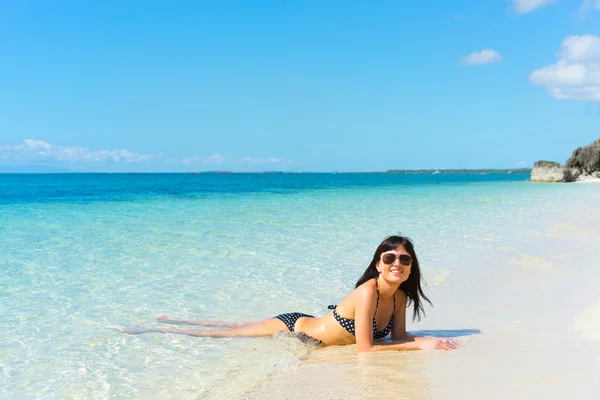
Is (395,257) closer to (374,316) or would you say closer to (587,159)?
(374,316)

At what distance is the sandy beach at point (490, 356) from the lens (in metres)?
3.70

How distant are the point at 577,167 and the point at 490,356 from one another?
79099 millimetres

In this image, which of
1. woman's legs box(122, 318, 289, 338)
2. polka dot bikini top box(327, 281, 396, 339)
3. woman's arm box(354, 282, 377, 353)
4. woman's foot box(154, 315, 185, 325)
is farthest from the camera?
woman's foot box(154, 315, 185, 325)

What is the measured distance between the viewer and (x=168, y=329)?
5.70 meters

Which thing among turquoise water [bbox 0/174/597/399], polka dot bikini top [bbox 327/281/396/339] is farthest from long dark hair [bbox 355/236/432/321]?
turquoise water [bbox 0/174/597/399]

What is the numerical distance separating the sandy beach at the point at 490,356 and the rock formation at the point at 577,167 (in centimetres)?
7250

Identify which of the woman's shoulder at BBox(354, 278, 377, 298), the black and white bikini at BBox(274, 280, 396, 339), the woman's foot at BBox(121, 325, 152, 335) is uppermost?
the woman's shoulder at BBox(354, 278, 377, 298)

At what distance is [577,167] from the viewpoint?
243ft

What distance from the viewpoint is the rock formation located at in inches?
2835

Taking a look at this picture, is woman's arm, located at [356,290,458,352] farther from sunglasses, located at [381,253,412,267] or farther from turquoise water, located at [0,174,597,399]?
turquoise water, located at [0,174,597,399]

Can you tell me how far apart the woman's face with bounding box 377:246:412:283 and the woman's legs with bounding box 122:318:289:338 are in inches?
51.8

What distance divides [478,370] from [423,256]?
238 inches

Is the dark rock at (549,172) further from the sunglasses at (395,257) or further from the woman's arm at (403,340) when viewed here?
the sunglasses at (395,257)

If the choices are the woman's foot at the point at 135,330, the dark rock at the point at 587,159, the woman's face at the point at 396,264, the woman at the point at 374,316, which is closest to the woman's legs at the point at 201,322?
the woman at the point at 374,316
